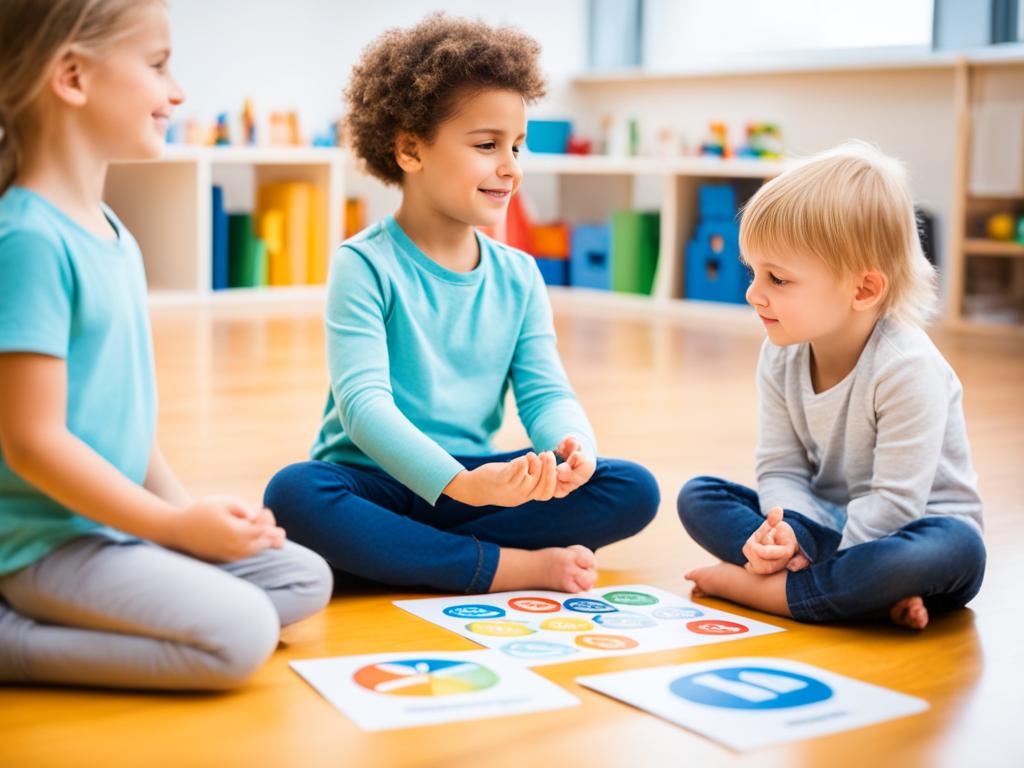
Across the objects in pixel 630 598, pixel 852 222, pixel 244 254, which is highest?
pixel 852 222

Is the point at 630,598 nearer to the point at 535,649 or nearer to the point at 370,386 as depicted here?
the point at 535,649

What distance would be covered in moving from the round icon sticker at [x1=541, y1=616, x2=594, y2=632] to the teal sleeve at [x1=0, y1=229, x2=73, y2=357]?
468 millimetres

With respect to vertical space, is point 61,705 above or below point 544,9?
below

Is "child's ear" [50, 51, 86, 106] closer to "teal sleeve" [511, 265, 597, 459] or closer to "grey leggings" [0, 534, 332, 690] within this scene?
"grey leggings" [0, 534, 332, 690]

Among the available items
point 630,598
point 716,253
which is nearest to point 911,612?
point 630,598

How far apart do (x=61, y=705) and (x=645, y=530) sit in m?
0.78

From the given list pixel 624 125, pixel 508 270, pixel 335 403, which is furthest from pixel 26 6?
pixel 624 125

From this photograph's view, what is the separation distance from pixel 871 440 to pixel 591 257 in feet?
10.8

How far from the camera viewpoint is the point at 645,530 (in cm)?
159

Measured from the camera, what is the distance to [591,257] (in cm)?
454

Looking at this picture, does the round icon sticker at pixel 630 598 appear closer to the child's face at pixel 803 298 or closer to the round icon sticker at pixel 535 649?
the round icon sticker at pixel 535 649

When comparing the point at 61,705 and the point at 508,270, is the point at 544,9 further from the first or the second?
the point at 61,705

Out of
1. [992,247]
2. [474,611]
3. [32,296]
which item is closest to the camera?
[32,296]

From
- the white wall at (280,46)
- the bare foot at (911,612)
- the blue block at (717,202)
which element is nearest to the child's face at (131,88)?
the bare foot at (911,612)
